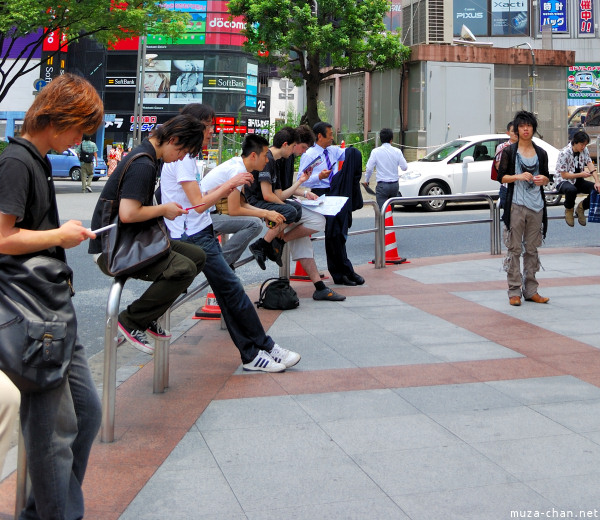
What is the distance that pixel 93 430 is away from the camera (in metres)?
3.15

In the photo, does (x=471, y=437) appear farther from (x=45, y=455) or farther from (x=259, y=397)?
(x=45, y=455)

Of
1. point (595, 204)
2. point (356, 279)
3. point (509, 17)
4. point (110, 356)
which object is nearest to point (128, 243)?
point (110, 356)

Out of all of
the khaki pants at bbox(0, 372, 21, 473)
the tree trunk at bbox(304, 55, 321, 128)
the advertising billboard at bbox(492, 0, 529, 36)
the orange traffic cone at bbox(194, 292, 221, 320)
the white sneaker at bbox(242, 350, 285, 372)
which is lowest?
the white sneaker at bbox(242, 350, 285, 372)

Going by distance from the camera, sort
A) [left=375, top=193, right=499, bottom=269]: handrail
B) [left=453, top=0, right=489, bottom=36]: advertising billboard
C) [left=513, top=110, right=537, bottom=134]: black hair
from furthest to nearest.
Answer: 1. [left=453, top=0, right=489, bottom=36]: advertising billboard
2. [left=375, top=193, right=499, bottom=269]: handrail
3. [left=513, top=110, right=537, bottom=134]: black hair

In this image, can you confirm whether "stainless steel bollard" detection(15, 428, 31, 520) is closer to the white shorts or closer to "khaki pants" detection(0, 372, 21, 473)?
"khaki pants" detection(0, 372, 21, 473)

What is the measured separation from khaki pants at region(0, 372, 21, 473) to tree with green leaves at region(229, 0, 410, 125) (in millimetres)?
23881

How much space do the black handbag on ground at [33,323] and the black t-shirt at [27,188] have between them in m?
0.10

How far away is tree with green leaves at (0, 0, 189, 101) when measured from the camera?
83.8ft

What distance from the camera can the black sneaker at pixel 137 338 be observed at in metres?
4.86

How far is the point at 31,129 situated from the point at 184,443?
6.69ft

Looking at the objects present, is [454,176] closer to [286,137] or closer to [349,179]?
[349,179]

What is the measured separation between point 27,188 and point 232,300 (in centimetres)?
291

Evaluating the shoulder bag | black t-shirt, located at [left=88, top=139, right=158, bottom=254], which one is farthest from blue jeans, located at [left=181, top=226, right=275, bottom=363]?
the shoulder bag

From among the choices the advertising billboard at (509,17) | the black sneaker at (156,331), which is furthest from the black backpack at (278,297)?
the advertising billboard at (509,17)
